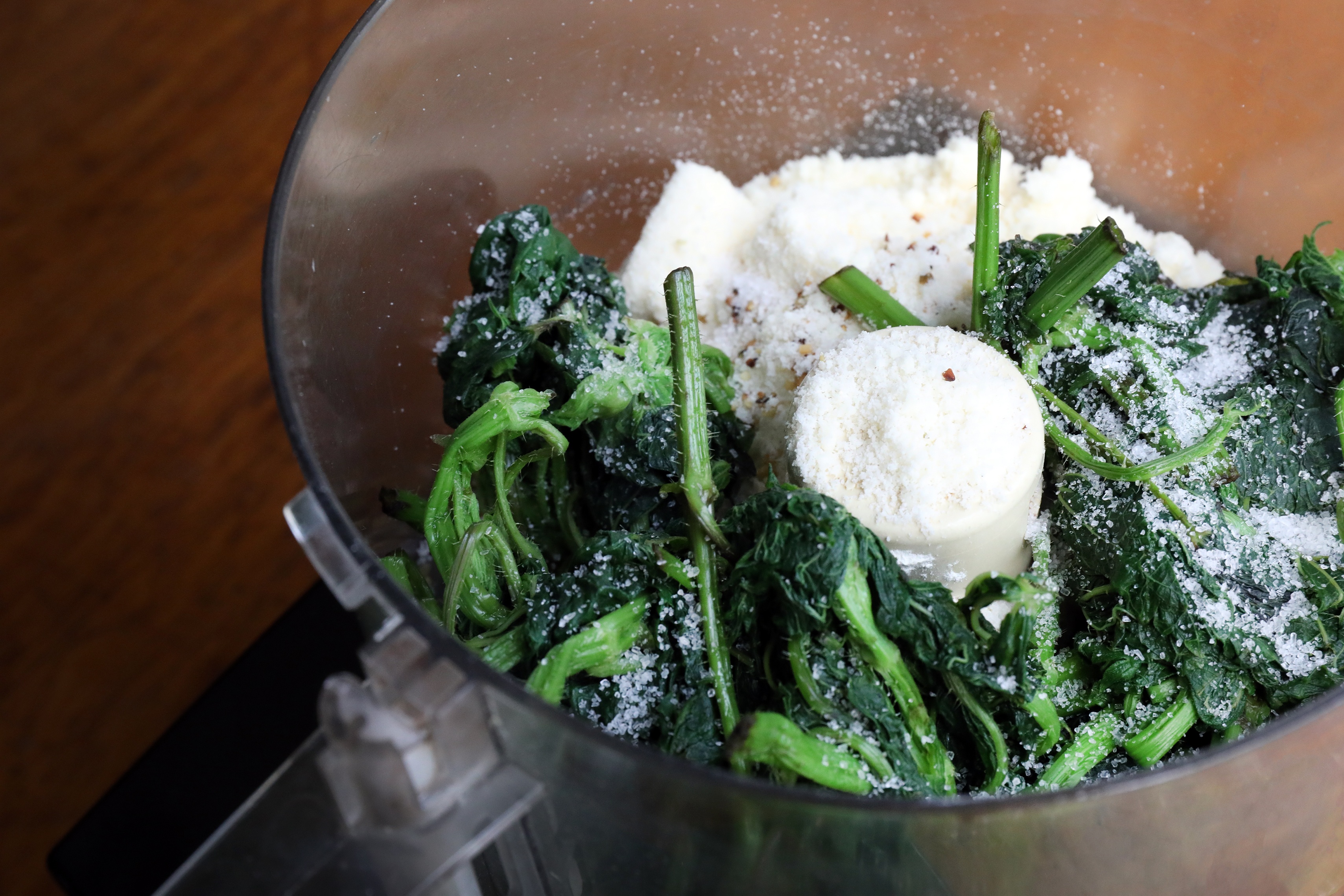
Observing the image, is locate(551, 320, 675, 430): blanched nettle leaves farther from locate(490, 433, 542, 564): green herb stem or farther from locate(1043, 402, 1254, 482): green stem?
locate(1043, 402, 1254, 482): green stem

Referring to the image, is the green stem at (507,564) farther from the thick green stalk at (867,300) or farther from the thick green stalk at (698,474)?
the thick green stalk at (867,300)

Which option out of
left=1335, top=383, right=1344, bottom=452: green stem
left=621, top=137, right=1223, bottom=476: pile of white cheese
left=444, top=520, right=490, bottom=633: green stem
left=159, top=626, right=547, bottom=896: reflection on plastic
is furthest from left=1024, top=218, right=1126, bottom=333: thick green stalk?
left=159, top=626, right=547, bottom=896: reflection on plastic

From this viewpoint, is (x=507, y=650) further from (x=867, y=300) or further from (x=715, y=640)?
(x=867, y=300)

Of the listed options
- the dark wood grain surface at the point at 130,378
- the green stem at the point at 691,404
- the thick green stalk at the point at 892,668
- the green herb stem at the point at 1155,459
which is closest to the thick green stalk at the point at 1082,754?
the thick green stalk at the point at 892,668

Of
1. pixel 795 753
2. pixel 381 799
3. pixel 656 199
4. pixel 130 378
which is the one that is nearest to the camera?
pixel 381 799

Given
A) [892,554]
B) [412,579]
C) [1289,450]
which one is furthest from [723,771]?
[1289,450]

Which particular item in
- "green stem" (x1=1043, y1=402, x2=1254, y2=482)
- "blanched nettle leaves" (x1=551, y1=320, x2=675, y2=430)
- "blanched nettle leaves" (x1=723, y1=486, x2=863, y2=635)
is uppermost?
"blanched nettle leaves" (x1=551, y1=320, x2=675, y2=430)

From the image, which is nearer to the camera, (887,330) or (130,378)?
(887,330)
